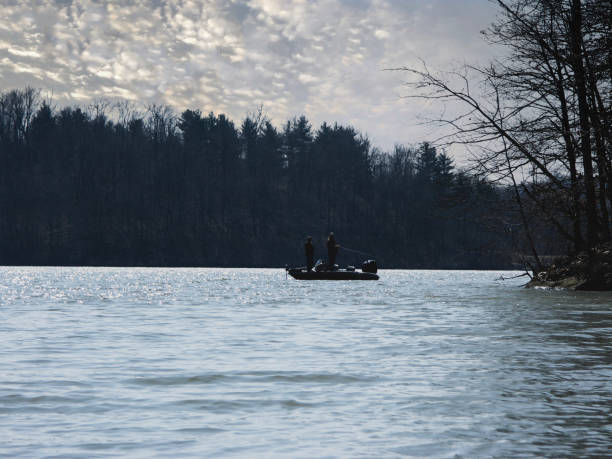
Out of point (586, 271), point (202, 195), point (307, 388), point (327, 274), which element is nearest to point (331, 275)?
point (327, 274)

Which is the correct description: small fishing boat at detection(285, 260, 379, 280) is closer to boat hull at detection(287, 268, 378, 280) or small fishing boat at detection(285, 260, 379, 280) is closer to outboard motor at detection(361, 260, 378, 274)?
boat hull at detection(287, 268, 378, 280)

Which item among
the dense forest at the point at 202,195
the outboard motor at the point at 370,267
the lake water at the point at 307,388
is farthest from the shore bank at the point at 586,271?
the dense forest at the point at 202,195

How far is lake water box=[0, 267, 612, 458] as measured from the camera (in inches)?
188

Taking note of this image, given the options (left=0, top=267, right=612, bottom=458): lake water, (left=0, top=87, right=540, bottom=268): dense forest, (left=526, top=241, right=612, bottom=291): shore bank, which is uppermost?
(left=0, top=87, right=540, bottom=268): dense forest

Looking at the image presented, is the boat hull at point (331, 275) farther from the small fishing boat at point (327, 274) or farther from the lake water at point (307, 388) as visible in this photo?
the lake water at point (307, 388)

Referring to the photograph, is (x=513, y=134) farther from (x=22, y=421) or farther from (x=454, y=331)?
(x=22, y=421)

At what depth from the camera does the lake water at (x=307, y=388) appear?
15.6 ft

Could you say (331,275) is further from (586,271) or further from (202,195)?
(202,195)

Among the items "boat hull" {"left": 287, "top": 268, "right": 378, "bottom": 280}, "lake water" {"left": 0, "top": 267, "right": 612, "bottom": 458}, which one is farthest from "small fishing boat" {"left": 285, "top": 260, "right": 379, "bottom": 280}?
"lake water" {"left": 0, "top": 267, "right": 612, "bottom": 458}

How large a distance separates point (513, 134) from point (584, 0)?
4.39m

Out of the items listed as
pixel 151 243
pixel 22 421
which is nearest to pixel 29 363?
pixel 22 421

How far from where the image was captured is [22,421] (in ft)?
17.8

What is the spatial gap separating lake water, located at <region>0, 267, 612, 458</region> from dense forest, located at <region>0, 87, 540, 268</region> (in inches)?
3320

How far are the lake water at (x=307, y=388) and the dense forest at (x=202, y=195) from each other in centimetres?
8432
